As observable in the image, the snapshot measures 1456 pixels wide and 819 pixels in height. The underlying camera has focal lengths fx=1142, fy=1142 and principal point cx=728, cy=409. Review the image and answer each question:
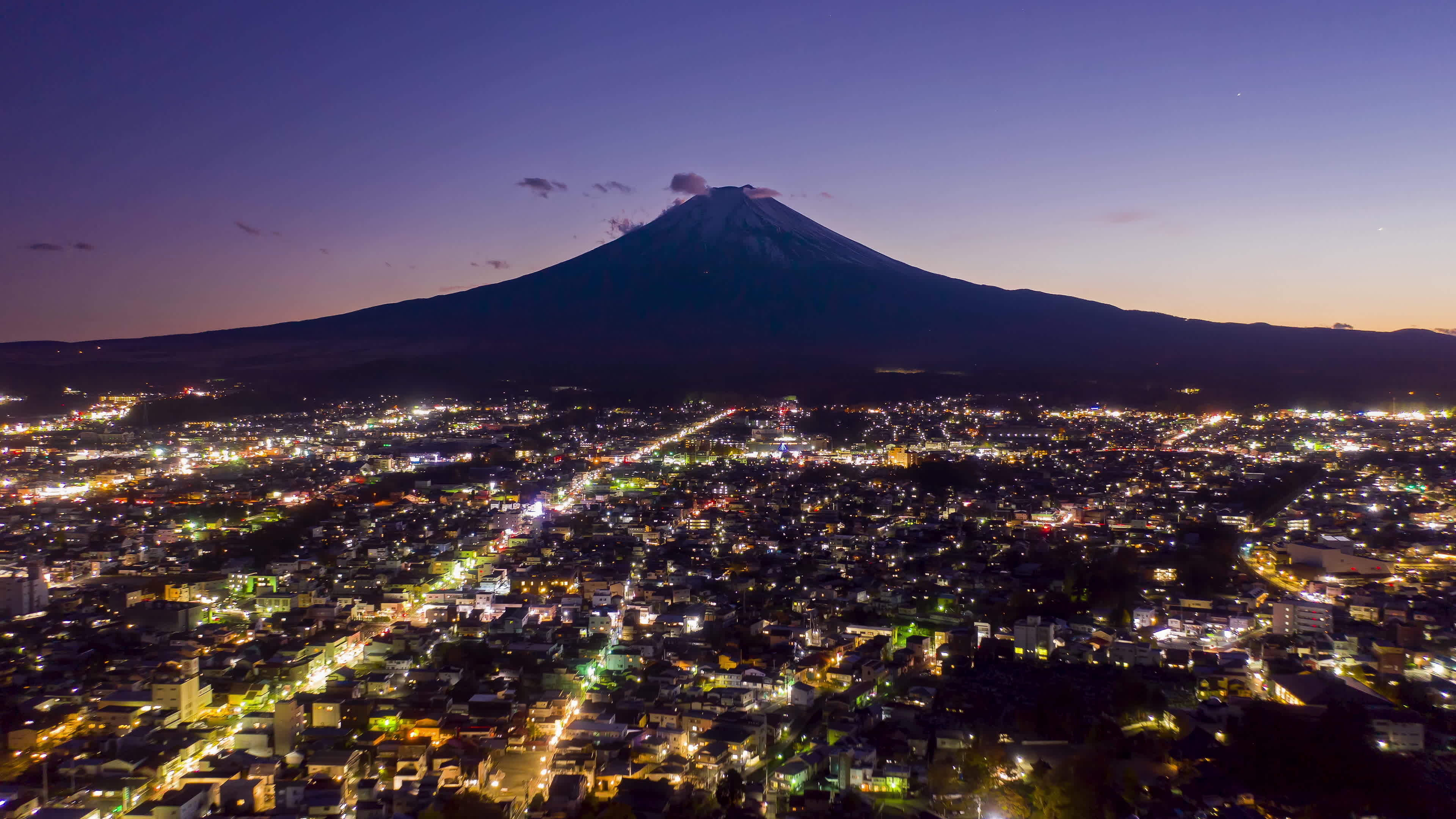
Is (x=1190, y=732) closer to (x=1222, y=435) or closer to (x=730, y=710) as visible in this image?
(x=730, y=710)

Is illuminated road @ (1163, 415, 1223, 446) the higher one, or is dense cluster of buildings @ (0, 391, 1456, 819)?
illuminated road @ (1163, 415, 1223, 446)

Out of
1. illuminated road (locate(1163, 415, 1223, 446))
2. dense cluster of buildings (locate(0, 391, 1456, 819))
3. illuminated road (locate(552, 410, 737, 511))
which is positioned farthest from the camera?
illuminated road (locate(1163, 415, 1223, 446))

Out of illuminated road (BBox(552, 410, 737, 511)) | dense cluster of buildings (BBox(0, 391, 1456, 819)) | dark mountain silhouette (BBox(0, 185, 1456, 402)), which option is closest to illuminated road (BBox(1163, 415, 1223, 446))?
dark mountain silhouette (BBox(0, 185, 1456, 402))

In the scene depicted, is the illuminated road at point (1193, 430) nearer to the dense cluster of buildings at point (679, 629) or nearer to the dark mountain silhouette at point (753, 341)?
the dark mountain silhouette at point (753, 341)

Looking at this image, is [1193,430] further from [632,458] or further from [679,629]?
[679,629]

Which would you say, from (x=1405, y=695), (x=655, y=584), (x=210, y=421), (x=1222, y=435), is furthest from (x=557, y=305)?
(x=1405, y=695)

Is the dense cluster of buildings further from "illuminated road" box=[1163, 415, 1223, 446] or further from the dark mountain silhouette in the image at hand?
the dark mountain silhouette
